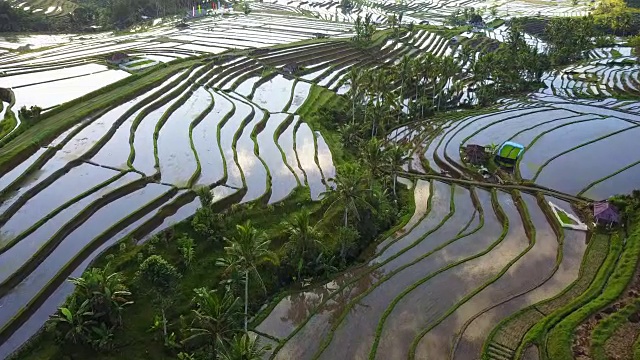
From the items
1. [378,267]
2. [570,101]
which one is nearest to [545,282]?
[378,267]

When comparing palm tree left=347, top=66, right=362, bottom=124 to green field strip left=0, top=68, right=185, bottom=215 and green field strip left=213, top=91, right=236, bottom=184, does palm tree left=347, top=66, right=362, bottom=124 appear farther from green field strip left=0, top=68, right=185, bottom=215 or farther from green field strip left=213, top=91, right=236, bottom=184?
green field strip left=0, top=68, right=185, bottom=215

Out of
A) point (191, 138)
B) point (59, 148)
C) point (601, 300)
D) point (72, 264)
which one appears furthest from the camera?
point (191, 138)

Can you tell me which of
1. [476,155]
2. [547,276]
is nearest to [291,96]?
[476,155]

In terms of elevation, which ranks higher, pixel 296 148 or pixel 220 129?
pixel 220 129

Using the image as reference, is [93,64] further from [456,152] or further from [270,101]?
[456,152]

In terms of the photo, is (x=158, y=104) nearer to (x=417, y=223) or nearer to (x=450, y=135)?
(x=417, y=223)

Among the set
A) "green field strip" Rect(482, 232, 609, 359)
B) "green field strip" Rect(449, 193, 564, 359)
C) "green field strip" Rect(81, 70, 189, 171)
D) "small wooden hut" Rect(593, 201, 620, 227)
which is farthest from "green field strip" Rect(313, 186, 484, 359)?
"green field strip" Rect(81, 70, 189, 171)

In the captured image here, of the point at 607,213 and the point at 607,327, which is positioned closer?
the point at 607,327

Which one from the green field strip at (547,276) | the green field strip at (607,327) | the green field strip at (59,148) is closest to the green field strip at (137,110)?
the green field strip at (59,148)
